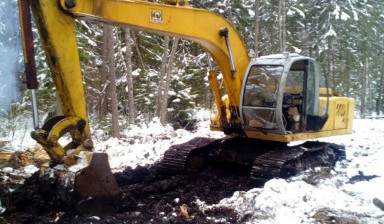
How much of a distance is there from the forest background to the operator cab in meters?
2.44

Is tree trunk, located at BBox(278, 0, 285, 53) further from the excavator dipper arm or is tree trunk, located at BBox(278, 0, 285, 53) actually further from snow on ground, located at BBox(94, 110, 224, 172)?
the excavator dipper arm

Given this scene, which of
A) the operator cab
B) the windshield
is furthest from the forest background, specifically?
the windshield

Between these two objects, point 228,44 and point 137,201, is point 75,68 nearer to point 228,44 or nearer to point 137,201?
point 137,201

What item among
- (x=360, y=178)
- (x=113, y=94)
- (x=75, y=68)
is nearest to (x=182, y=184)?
(x=75, y=68)

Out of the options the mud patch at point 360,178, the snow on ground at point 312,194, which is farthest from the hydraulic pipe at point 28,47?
the mud patch at point 360,178

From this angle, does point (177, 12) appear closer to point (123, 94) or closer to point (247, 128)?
point (247, 128)

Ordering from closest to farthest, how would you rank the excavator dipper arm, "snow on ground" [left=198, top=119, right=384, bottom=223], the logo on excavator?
the excavator dipper arm
"snow on ground" [left=198, top=119, right=384, bottom=223]
the logo on excavator

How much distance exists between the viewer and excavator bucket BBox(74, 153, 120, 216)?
449 cm

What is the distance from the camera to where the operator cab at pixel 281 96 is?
6.76 meters

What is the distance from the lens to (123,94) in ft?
57.1

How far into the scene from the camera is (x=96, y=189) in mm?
4641

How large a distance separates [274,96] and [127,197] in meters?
3.17

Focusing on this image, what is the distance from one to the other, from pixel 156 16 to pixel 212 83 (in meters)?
2.31

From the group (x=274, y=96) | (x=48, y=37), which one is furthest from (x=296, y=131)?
(x=48, y=37)
